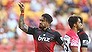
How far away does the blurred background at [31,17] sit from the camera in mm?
9828

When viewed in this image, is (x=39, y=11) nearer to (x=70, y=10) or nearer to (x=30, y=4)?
(x=30, y=4)

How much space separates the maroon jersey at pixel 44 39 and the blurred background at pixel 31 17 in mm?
3288

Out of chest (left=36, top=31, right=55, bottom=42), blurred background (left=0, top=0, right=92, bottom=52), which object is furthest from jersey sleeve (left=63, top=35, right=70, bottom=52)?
blurred background (left=0, top=0, right=92, bottom=52)

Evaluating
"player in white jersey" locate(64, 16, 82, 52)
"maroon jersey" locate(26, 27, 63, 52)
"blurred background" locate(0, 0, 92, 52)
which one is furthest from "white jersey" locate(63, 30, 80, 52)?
"blurred background" locate(0, 0, 92, 52)

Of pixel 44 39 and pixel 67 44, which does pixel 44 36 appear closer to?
pixel 44 39

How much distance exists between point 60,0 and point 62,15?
49cm

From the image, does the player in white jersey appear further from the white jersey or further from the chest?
the chest

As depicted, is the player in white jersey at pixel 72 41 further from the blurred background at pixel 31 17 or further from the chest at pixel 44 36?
the blurred background at pixel 31 17

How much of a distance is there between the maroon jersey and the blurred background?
329 centimetres

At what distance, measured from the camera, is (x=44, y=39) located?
611cm

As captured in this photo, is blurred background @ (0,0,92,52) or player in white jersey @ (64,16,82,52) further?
blurred background @ (0,0,92,52)

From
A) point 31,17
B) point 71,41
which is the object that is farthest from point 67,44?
point 31,17

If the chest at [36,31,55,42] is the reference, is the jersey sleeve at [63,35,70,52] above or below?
below

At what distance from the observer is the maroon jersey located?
604cm
